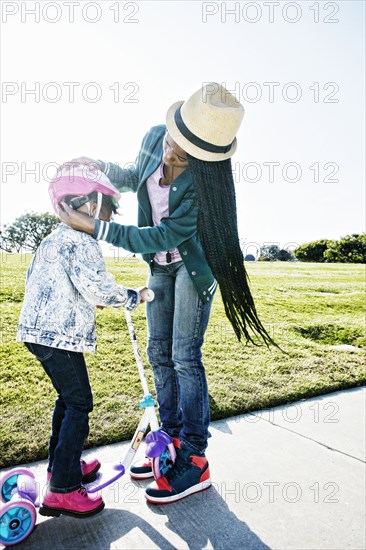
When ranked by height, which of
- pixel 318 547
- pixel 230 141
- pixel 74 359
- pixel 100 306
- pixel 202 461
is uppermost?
pixel 230 141

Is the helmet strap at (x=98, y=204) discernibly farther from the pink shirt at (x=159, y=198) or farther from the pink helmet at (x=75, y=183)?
the pink shirt at (x=159, y=198)

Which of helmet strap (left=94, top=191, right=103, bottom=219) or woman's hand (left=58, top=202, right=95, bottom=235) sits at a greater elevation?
helmet strap (left=94, top=191, right=103, bottom=219)

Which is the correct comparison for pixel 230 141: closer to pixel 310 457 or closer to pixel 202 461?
pixel 202 461

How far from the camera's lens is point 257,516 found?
7.03 feet

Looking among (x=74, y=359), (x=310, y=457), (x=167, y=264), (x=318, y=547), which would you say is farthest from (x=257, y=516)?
(x=167, y=264)

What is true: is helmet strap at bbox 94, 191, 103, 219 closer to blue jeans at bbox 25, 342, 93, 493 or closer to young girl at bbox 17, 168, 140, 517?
young girl at bbox 17, 168, 140, 517

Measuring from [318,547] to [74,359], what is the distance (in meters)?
1.36

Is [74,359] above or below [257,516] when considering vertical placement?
above

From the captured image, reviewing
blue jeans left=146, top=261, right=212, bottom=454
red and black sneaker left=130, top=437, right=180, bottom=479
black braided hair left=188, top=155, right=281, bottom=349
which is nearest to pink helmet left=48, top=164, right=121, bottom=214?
black braided hair left=188, top=155, right=281, bottom=349

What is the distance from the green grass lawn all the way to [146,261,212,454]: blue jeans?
0.58 meters

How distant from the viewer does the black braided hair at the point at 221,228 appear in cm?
224

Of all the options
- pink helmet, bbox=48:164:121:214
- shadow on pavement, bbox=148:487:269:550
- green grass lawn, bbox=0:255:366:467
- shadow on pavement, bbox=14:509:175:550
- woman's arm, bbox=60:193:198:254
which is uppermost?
pink helmet, bbox=48:164:121:214

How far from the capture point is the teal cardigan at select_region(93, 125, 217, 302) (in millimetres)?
2148

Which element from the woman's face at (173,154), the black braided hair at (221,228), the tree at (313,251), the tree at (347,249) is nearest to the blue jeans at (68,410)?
the black braided hair at (221,228)
